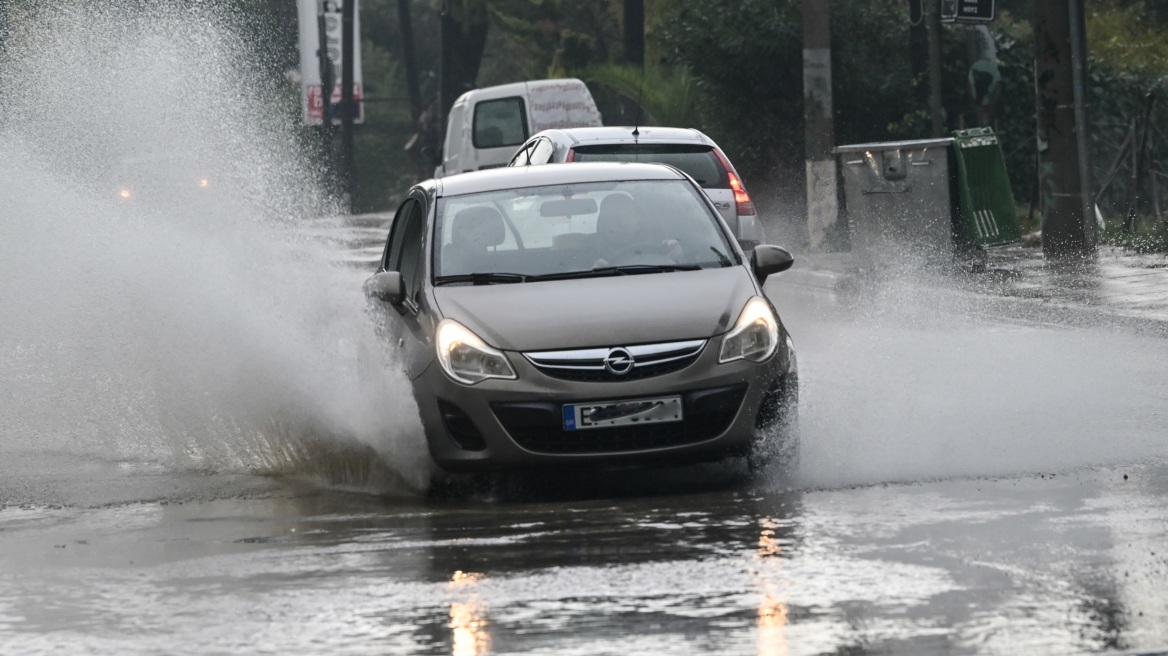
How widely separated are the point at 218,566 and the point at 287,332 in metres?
3.91

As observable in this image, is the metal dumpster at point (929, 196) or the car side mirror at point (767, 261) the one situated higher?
the car side mirror at point (767, 261)

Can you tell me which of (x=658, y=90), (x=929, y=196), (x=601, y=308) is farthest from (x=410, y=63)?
(x=601, y=308)

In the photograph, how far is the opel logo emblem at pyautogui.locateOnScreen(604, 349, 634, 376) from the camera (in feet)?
26.8

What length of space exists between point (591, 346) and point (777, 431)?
0.88m

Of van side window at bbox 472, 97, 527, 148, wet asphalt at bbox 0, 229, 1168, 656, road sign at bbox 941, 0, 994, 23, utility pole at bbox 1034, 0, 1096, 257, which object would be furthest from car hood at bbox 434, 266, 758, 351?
van side window at bbox 472, 97, 527, 148

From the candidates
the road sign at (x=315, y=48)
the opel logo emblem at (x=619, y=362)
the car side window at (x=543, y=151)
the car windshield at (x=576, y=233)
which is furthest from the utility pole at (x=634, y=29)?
the opel logo emblem at (x=619, y=362)

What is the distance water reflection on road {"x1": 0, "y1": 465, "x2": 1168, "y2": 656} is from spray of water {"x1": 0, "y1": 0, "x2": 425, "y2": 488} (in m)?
1.04

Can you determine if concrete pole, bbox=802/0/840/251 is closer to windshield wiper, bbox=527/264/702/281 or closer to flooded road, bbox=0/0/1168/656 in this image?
flooded road, bbox=0/0/1168/656

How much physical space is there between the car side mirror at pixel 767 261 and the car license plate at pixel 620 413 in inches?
53.3

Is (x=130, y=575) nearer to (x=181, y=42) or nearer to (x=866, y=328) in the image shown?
(x=866, y=328)

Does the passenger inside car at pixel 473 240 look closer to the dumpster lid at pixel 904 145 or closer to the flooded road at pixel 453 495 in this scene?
the flooded road at pixel 453 495

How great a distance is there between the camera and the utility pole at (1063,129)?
20266 mm

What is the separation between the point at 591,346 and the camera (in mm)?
8203

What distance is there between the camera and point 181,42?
21312 millimetres
